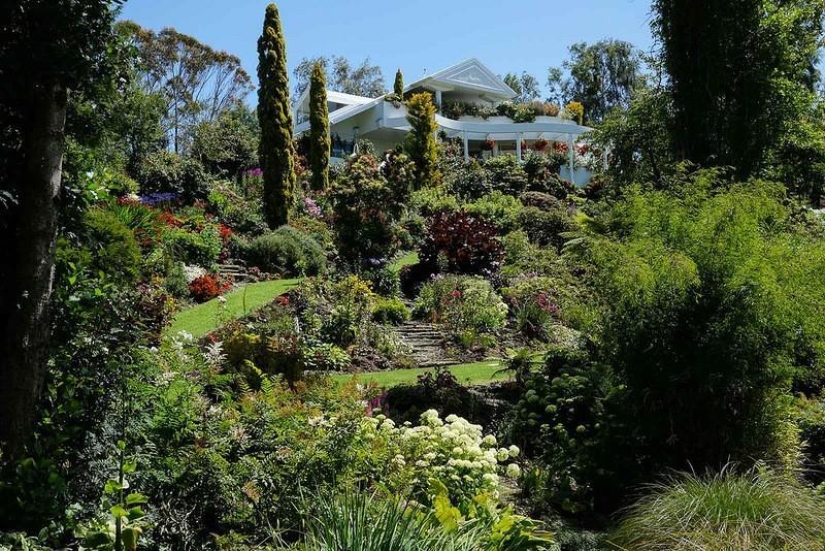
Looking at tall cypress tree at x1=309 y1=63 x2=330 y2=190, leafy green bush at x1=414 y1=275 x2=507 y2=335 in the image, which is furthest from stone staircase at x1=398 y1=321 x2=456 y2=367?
tall cypress tree at x1=309 y1=63 x2=330 y2=190

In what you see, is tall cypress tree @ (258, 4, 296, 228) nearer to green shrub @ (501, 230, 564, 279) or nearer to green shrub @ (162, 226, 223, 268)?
green shrub @ (162, 226, 223, 268)

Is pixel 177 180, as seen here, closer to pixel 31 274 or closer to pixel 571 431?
pixel 571 431

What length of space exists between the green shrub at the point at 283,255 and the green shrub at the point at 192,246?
34.0 inches

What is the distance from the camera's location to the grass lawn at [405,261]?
17.4m

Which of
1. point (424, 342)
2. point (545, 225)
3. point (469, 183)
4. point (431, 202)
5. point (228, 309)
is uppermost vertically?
point (469, 183)

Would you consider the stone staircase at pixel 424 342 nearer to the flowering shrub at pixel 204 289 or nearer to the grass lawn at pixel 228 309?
the grass lawn at pixel 228 309

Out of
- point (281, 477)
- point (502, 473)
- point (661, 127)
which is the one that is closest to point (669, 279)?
point (502, 473)

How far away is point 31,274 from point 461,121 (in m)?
37.1

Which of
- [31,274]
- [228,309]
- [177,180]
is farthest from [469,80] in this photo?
[31,274]

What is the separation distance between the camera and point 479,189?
28.1 metres

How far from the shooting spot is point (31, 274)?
4145 mm

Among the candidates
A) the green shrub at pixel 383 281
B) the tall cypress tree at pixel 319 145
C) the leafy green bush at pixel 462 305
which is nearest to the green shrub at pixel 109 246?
the leafy green bush at pixel 462 305

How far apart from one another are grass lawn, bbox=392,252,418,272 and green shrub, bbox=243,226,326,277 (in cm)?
163

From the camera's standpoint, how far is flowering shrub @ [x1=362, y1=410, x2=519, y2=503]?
543cm
